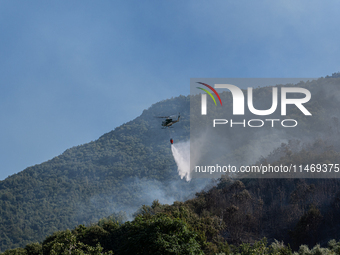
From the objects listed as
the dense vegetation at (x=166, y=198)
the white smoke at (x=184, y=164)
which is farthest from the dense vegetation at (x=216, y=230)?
the white smoke at (x=184, y=164)

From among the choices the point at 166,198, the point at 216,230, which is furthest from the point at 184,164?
the point at 216,230

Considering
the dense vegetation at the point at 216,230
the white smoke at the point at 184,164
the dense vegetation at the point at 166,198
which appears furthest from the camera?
the white smoke at the point at 184,164

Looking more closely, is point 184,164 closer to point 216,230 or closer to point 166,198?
point 166,198

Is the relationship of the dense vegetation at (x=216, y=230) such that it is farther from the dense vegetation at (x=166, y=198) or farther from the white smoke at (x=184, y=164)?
the white smoke at (x=184, y=164)

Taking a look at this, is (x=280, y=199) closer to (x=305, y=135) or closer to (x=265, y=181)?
(x=265, y=181)

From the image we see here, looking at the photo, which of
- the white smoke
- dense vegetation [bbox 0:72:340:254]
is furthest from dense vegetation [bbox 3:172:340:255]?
the white smoke

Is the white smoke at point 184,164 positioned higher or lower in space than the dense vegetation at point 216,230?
higher

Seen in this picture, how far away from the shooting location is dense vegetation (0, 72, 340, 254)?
36406 mm

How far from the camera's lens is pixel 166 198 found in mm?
139625

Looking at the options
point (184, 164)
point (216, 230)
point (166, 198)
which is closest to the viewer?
point (216, 230)

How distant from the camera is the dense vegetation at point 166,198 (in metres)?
36.4

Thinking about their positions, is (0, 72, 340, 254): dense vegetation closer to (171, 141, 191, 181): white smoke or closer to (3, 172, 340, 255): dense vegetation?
(3, 172, 340, 255): dense vegetation

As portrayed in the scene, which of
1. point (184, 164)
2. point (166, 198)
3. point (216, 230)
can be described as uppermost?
point (184, 164)

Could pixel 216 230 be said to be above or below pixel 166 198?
below
